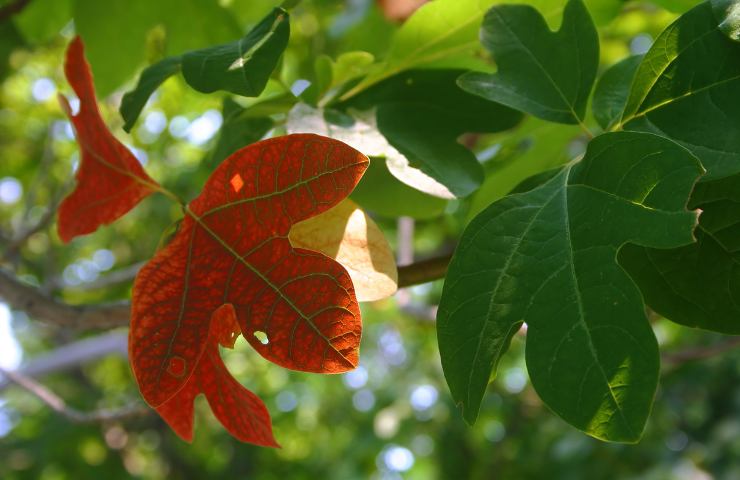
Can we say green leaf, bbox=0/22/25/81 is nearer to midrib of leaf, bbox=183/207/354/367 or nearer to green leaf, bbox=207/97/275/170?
green leaf, bbox=207/97/275/170

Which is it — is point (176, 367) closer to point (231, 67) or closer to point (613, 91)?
point (231, 67)

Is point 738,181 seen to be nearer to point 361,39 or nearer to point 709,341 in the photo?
point 361,39

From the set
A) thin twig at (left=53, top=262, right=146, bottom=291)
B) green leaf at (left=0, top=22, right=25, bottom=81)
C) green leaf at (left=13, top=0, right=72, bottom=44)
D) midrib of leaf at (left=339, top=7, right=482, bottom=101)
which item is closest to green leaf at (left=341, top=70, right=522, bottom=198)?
midrib of leaf at (left=339, top=7, right=482, bottom=101)

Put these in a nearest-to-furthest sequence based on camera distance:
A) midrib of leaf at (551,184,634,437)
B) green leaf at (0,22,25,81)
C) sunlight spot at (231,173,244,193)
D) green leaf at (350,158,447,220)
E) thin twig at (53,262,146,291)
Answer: midrib of leaf at (551,184,634,437) < sunlight spot at (231,173,244,193) < green leaf at (350,158,447,220) < green leaf at (0,22,25,81) < thin twig at (53,262,146,291)

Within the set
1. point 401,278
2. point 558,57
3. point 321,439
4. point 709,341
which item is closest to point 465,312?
point 401,278

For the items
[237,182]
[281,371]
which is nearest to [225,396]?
[237,182]
